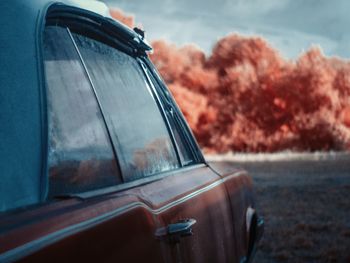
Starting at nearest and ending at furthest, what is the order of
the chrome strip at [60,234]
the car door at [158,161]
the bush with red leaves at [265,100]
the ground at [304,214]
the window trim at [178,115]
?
the chrome strip at [60,234] → the car door at [158,161] → the window trim at [178,115] → the ground at [304,214] → the bush with red leaves at [265,100]

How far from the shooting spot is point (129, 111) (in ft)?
7.06

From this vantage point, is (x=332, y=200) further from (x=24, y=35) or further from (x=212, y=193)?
(x=24, y=35)

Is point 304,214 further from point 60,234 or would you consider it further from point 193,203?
point 60,234

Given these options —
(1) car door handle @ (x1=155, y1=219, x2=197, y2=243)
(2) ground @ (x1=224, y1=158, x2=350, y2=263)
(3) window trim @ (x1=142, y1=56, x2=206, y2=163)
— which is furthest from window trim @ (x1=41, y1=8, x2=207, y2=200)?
(2) ground @ (x1=224, y1=158, x2=350, y2=263)

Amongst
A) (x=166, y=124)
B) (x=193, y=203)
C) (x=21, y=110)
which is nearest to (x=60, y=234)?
(x=21, y=110)

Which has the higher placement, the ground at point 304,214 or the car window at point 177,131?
the car window at point 177,131

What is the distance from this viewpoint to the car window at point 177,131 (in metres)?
2.70

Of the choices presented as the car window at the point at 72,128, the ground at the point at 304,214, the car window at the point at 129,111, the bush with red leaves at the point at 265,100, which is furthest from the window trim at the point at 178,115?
the bush with red leaves at the point at 265,100

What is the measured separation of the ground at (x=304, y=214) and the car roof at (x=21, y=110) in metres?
4.55

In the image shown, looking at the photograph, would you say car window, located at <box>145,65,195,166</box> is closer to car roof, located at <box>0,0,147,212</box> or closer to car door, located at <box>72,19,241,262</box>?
car door, located at <box>72,19,241,262</box>

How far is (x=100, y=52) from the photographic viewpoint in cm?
212

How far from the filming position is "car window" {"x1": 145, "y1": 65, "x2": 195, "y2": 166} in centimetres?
270

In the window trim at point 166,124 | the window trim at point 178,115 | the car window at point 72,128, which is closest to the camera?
the car window at point 72,128

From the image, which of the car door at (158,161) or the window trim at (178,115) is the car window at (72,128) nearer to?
the car door at (158,161)
